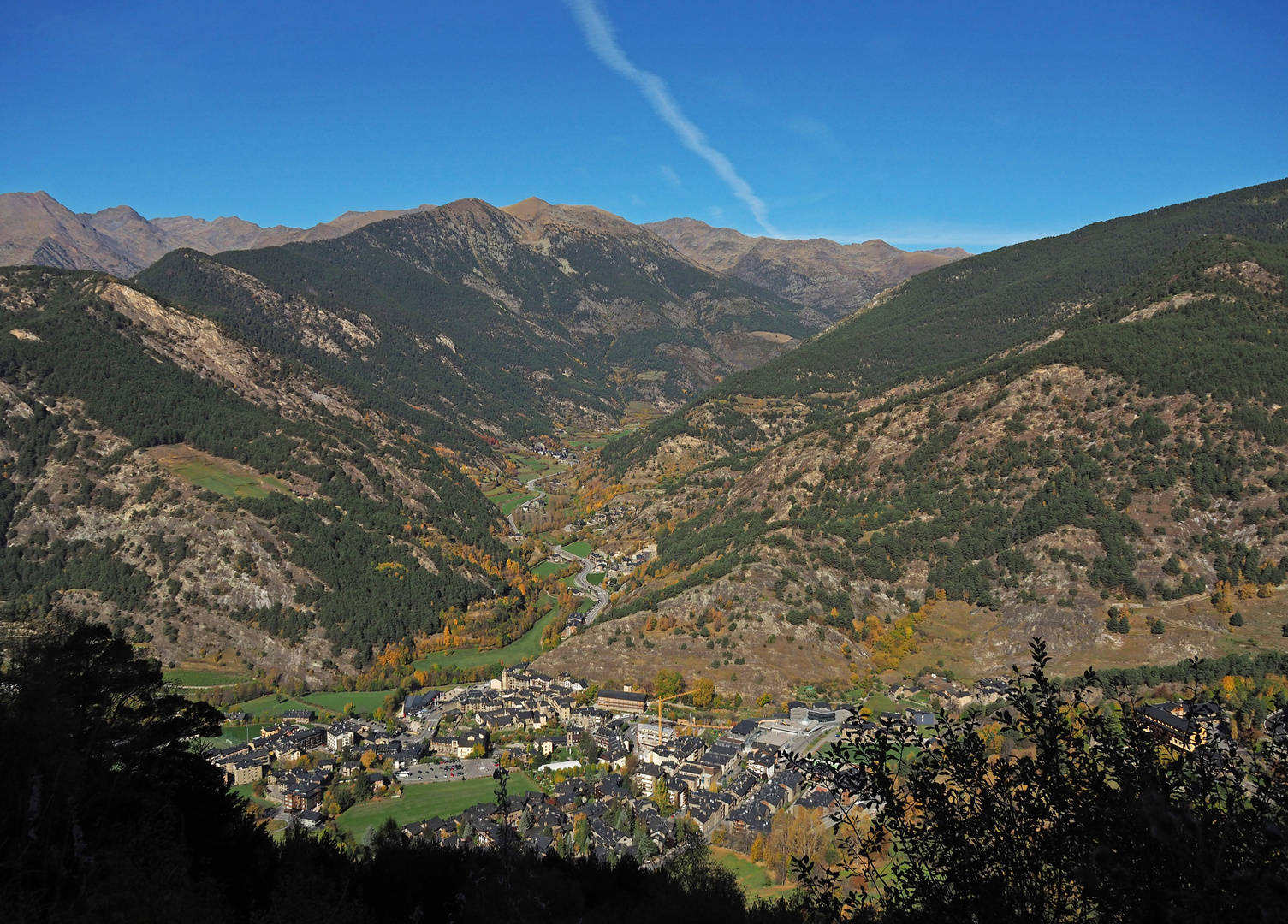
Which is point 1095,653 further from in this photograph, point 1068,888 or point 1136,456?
point 1068,888

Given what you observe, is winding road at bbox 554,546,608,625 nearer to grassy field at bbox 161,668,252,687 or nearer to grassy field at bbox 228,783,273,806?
grassy field at bbox 161,668,252,687

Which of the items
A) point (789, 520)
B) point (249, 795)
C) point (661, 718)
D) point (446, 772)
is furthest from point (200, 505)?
point (789, 520)

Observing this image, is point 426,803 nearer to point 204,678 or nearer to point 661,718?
point 661,718

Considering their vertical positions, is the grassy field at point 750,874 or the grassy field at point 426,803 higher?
the grassy field at point 426,803

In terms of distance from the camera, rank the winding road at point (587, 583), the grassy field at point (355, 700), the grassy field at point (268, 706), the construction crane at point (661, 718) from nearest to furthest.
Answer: the construction crane at point (661, 718)
the grassy field at point (268, 706)
the grassy field at point (355, 700)
the winding road at point (587, 583)

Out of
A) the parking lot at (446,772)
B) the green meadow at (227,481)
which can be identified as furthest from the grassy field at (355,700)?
the green meadow at (227,481)

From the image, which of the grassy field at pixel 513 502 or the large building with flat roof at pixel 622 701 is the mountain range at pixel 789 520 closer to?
the large building with flat roof at pixel 622 701

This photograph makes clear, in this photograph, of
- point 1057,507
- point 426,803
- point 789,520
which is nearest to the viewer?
point 426,803
